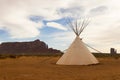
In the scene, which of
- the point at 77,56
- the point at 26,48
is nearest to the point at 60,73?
the point at 77,56

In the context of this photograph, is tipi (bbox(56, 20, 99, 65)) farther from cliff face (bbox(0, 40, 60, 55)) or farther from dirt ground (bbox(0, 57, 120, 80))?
cliff face (bbox(0, 40, 60, 55))

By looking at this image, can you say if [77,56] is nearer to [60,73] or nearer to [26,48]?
[60,73]

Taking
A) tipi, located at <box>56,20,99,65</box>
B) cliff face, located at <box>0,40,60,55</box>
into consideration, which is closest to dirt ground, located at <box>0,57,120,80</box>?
tipi, located at <box>56,20,99,65</box>

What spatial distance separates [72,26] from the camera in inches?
975

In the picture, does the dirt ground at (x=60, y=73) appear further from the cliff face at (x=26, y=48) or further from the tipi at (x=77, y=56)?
the cliff face at (x=26, y=48)

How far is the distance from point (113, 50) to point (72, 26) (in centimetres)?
2124

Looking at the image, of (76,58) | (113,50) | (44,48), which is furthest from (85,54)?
(44,48)

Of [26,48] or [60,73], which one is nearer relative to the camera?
[60,73]

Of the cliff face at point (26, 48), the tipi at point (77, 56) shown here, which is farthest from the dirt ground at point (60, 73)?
the cliff face at point (26, 48)

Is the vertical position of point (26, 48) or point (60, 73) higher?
point (60, 73)

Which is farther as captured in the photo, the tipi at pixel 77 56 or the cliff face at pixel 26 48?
the cliff face at pixel 26 48

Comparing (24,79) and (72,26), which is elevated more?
(72,26)

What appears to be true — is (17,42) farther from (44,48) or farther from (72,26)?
(72,26)

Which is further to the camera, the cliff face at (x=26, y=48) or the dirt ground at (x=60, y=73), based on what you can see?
the cliff face at (x=26, y=48)
